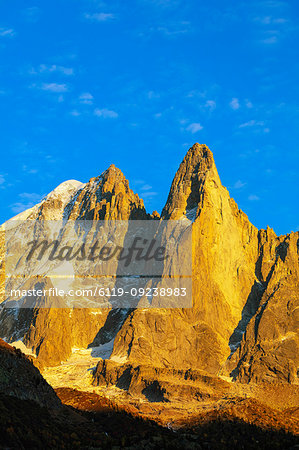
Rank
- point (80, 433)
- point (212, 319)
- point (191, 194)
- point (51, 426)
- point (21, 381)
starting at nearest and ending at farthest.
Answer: point (51, 426)
point (80, 433)
point (21, 381)
point (212, 319)
point (191, 194)

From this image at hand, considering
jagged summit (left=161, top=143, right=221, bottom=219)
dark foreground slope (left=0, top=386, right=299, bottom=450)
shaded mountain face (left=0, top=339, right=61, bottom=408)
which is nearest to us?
dark foreground slope (left=0, top=386, right=299, bottom=450)

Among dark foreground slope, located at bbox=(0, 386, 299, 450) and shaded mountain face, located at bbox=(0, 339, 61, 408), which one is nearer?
dark foreground slope, located at bbox=(0, 386, 299, 450)

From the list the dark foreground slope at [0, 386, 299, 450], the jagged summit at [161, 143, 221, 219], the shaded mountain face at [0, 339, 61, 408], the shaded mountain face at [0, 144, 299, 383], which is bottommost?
the dark foreground slope at [0, 386, 299, 450]

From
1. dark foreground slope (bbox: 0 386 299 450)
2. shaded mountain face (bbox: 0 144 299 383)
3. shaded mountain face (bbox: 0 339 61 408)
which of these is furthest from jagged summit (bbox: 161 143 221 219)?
shaded mountain face (bbox: 0 339 61 408)

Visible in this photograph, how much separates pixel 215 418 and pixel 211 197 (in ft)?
331

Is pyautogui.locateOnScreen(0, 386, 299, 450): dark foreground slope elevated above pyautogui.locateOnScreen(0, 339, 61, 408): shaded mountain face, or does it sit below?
below

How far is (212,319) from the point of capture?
170 metres

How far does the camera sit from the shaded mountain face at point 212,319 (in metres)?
158

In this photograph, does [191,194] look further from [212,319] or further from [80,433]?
[80,433]

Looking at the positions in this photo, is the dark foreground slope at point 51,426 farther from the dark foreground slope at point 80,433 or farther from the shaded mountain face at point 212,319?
the shaded mountain face at point 212,319

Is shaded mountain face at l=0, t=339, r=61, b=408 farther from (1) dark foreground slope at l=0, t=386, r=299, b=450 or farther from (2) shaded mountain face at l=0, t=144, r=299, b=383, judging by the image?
(2) shaded mountain face at l=0, t=144, r=299, b=383

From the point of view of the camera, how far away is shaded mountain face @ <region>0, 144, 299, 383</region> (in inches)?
6230

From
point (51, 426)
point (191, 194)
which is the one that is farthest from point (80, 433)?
point (191, 194)

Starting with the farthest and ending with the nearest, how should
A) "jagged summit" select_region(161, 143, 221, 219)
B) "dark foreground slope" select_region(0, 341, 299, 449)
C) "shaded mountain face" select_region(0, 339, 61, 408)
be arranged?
"jagged summit" select_region(161, 143, 221, 219) → "shaded mountain face" select_region(0, 339, 61, 408) → "dark foreground slope" select_region(0, 341, 299, 449)
